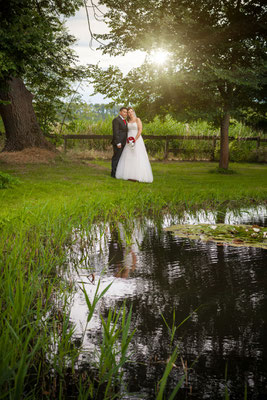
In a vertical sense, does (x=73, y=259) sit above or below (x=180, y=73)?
below

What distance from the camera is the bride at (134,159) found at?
12312mm

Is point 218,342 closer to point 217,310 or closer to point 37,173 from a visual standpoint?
point 217,310

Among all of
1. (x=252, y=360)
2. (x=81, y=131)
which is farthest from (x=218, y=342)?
(x=81, y=131)

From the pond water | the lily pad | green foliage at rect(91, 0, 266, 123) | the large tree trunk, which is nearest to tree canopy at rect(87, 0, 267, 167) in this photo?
green foliage at rect(91, 0, 266, 123)

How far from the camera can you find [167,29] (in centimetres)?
1372

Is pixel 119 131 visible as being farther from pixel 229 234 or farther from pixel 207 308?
pixel 207 308

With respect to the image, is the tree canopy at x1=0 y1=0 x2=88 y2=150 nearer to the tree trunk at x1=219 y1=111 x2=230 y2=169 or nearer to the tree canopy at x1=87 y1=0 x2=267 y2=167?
the tree canopy at x1=87 y1=0 x2=267 y2=167

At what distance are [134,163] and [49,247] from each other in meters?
7.99

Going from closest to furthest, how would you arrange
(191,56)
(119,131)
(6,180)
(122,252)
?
(122,252) → (6,180) → (119,131) → (191,56)

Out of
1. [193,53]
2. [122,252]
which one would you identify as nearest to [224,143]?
[193,53]

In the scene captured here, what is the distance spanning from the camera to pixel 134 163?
1239 cm

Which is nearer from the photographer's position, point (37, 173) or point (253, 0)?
point (37, 173)

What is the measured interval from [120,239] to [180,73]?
9.50 metres

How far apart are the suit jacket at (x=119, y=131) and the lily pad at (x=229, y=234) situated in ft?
21.7
